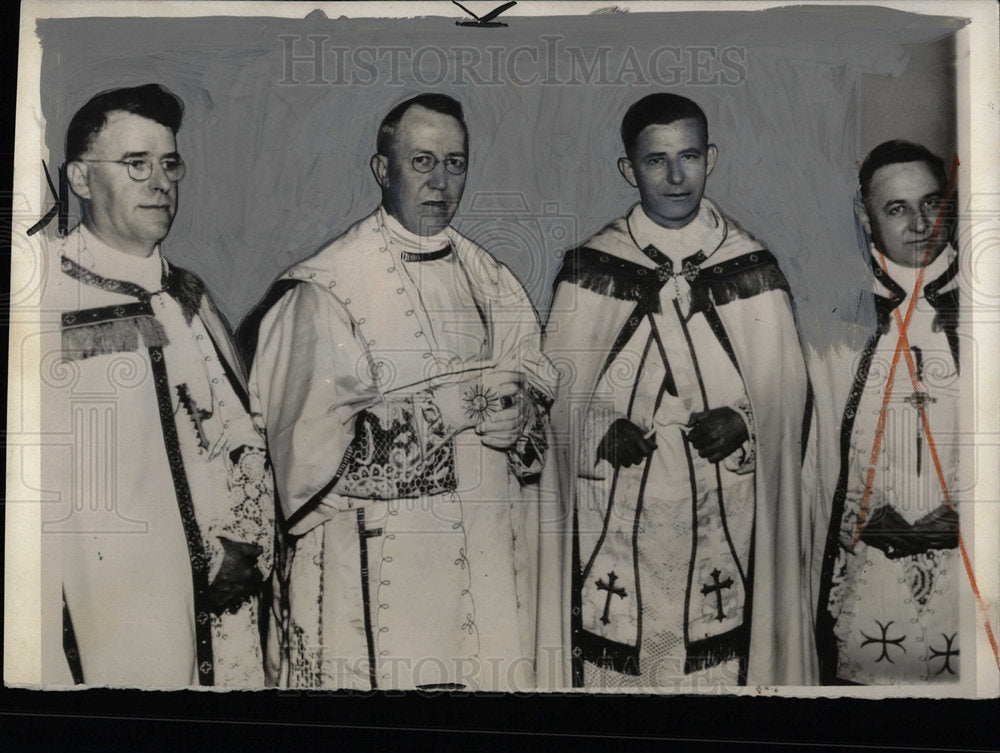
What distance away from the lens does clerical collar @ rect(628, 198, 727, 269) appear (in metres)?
2.14

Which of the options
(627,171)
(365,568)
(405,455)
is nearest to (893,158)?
(627,171)

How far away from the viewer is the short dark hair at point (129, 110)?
84.4 inches

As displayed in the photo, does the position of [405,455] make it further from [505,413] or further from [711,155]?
[711,155]

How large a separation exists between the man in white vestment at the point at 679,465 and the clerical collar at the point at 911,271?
279mm

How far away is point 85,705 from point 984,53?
295 centimetres

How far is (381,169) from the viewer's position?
2.14 m

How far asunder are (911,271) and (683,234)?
61 centimetres

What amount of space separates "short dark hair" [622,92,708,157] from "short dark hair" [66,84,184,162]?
3.91 ft

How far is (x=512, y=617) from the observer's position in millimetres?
2117

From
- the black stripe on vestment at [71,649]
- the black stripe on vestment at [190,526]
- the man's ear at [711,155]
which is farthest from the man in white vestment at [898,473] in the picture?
the black stripe on vestment at [71,649]

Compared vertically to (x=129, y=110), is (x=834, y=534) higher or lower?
lower

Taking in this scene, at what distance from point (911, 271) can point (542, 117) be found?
1.06m

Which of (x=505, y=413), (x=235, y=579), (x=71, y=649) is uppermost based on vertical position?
(x=505, y=413)

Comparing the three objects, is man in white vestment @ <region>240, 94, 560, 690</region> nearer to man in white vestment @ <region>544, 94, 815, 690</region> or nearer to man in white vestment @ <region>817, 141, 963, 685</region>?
man in white vestment @ <region>544, 94, 815, 690</region>
